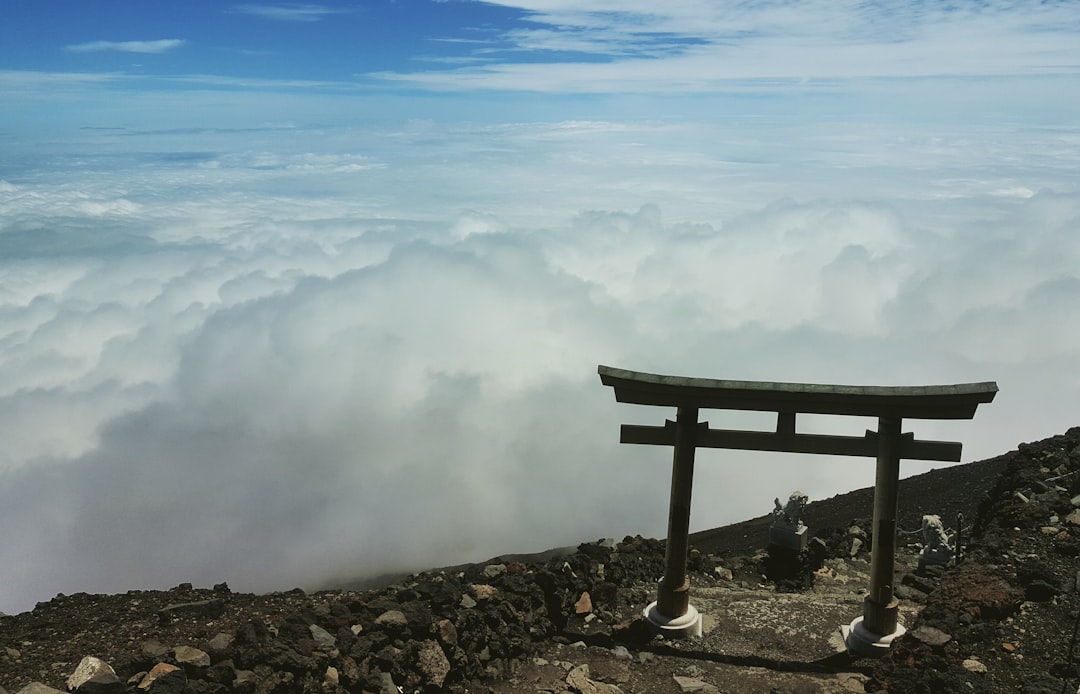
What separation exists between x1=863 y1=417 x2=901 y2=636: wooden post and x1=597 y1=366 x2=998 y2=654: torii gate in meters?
0.01

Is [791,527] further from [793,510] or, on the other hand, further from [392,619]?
[392,619]

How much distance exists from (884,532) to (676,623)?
297 centimetres

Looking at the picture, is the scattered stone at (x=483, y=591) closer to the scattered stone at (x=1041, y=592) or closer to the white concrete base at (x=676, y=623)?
the white concrete base at (x=676, y=623)

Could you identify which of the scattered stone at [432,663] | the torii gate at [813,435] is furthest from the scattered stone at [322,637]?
the torii gate at [813,435]

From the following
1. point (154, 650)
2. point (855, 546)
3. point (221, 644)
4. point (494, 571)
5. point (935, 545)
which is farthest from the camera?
point (855, 546)

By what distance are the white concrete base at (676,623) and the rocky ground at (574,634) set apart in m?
0.14

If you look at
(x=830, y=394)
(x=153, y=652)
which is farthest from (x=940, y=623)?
(x=153, y=652)

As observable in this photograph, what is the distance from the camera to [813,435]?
11227 mm

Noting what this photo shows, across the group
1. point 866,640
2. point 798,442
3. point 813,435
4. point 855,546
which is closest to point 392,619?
point 798,442

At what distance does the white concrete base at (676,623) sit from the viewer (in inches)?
460

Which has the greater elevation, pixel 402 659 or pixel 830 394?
pixel 830 394

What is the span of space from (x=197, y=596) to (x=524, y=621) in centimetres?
580

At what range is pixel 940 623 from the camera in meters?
10.6

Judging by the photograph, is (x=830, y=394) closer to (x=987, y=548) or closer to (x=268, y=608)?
(x=987, y=548)
